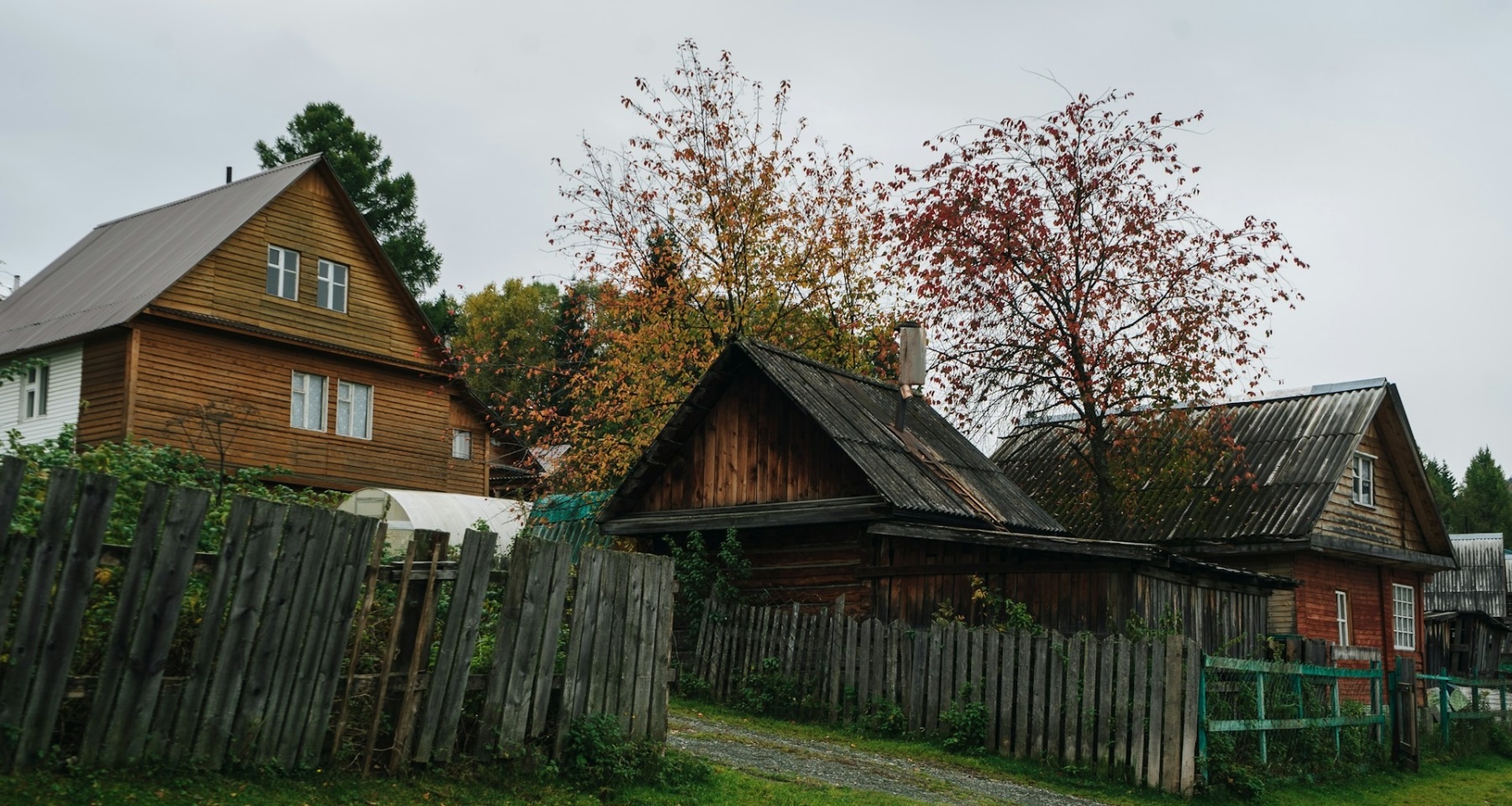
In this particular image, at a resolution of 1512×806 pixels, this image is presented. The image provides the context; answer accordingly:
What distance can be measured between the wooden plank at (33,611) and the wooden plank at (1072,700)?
10473 mm

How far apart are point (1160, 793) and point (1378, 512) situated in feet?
61.4

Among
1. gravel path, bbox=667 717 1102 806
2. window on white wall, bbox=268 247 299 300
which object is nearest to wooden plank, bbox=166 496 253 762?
gravel path, bbox=667 717 1102 806

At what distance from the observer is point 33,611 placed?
277 inches

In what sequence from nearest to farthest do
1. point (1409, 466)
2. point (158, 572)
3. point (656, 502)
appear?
point (158, 572) < point (656, 502) < point (1409, 466)

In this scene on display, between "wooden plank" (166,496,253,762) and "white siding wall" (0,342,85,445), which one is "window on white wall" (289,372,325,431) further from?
"wooden plank" (166,496,253,762)

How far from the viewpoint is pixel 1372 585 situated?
1182 inches

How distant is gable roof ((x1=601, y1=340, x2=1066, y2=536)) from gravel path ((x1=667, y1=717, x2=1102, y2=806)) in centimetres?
436

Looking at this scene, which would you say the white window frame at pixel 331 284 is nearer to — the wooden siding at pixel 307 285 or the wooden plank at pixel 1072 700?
the wooden siding at pixel 307 285

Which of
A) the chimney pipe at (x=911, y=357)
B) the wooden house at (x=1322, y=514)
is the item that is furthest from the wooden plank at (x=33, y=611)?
the wooden house at (x=1322, y=514)

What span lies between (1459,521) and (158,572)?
87.7m

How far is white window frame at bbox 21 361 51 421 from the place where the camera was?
30.3 meters

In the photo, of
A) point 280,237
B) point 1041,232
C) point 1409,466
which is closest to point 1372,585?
point 1409,466

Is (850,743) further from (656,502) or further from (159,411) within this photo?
(159,411)

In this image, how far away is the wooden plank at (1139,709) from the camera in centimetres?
1374
